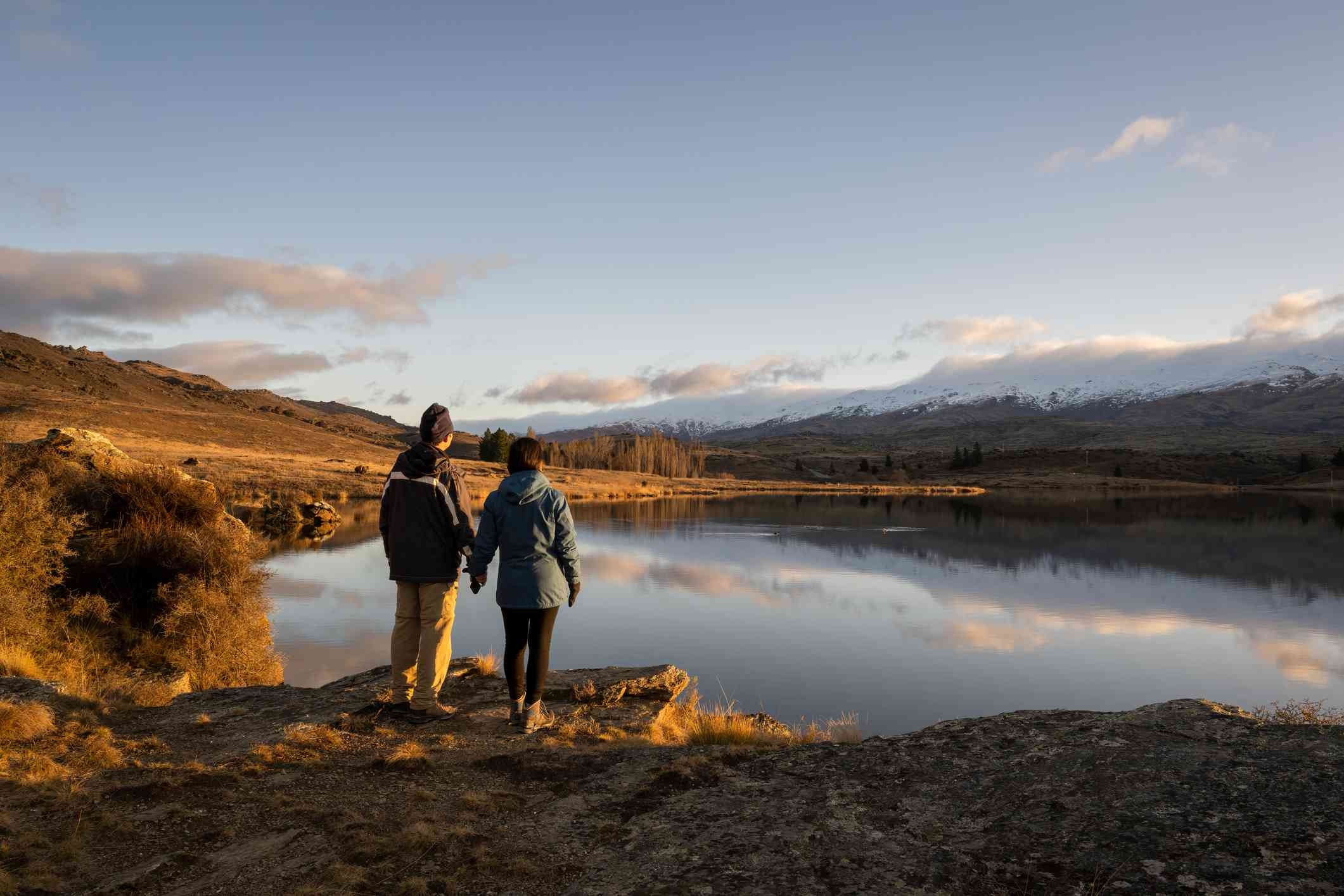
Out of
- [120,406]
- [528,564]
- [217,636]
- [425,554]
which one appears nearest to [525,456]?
[528,564]

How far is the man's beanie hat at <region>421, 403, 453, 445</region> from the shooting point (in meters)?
6.65

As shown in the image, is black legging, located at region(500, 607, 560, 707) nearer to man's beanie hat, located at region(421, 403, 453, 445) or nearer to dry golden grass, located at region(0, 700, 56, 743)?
man's beanie hat, located at region(421, 403, 453, 445)

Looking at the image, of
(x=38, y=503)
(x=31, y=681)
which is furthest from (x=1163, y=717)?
(x=38, y=503)

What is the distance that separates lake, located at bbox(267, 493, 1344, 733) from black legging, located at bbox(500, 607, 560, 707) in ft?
16.5

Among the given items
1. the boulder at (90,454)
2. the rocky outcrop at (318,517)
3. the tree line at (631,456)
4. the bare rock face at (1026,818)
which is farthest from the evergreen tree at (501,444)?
the bare rock face at (1026,818)

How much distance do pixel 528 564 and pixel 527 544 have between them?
0.53 feet

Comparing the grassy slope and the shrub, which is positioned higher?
the grassy slope

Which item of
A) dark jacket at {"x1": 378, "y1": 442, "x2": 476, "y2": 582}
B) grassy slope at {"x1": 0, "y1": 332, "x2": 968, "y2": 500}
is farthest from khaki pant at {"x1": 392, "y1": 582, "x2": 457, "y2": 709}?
grassy slope at {"x1": 0, "y1": 332, "x2": 968, "y2": 500}

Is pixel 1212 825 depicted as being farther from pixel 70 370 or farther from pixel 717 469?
pixel 717 469

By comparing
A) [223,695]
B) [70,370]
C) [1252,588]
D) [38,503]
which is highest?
[70,370]

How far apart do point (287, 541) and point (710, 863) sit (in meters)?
27.8

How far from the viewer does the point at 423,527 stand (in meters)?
6.49

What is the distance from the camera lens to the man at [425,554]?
21.3ft

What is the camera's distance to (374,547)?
1089 inches
